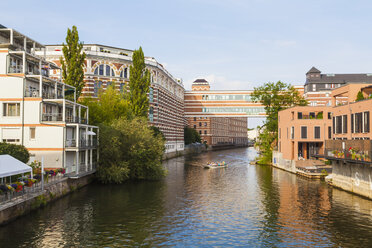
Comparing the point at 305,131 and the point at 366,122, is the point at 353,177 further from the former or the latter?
the point at 305,131

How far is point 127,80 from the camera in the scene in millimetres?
80562

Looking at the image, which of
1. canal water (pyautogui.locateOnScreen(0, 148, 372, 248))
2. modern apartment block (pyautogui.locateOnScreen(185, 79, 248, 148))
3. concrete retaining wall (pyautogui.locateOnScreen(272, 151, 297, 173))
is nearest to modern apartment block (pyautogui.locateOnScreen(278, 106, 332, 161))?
concrete retaining wall (pyautogui.locateOnScreen(272, 151, 297, 173))

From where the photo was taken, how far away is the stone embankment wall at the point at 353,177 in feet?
111

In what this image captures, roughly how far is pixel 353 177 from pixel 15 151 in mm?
35189

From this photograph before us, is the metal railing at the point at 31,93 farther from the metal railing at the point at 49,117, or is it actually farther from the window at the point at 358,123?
the window at the point at 358,123

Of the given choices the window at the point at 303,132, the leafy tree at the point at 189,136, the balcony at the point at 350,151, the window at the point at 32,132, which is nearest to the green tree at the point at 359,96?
the balcony at the point at 350,151

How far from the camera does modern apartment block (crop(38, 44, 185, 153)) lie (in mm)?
76062

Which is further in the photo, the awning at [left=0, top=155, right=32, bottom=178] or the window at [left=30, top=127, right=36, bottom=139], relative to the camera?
the window at [left=30, top=127, right=36, bottom=139]

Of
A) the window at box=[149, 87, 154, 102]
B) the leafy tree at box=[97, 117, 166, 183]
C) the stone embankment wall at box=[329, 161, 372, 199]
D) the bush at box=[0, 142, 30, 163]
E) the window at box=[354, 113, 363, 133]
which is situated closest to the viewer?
the bush at box=[0, 142, 30, 163]

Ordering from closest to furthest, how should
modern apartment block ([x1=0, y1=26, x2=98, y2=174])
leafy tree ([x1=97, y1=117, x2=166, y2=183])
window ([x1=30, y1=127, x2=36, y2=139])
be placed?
modern apartment block ([x1=0, y1=26, x2=98, y2=174]) → window ([x1=30, y1=127, x2=36, y2=139]) → leafy tree ([x1=97, y1=117, x2=166, y2=183])

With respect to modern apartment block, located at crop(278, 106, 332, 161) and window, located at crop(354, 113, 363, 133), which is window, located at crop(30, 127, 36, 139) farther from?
modern apartment block, located at crop(278, 106, 332, 161)

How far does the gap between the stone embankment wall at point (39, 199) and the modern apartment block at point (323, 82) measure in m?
92.1

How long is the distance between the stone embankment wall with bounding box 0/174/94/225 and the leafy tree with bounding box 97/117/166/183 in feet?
13.1

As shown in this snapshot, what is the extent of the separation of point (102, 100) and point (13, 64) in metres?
20.0
